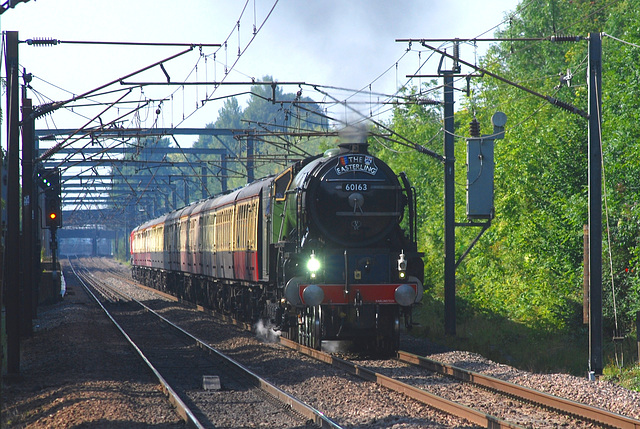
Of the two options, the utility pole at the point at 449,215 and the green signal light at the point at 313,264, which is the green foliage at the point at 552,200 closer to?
the utility pole at the point at 449,215

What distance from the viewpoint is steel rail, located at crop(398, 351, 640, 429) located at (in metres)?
8.47

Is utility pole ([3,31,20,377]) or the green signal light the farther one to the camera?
the green signal light

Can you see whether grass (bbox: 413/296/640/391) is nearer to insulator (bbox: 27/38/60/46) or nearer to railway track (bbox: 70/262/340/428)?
A: railway track (bbox: 70/262/340/428)

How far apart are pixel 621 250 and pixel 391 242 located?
25.1 feet

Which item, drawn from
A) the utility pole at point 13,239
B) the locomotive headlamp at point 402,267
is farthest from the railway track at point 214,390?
the locomotive headlamp at point 402,267

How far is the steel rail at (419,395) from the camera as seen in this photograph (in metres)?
8.60

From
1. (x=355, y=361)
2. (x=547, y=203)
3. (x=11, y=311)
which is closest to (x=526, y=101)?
(x=547, y=203)

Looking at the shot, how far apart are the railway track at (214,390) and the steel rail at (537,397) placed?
2.96 meters

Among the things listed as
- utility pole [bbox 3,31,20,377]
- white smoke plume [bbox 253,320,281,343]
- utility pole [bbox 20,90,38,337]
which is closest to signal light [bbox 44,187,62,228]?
utility pole [bbox 20,90,38,337]

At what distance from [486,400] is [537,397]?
76 cm

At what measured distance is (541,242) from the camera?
2327cm

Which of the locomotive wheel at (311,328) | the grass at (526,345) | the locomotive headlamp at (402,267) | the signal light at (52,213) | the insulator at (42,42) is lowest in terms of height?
the grass at (526,345)

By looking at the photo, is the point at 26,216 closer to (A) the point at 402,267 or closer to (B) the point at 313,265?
(B) the point at 313,265

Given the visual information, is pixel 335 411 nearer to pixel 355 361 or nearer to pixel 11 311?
pixel 355 361
